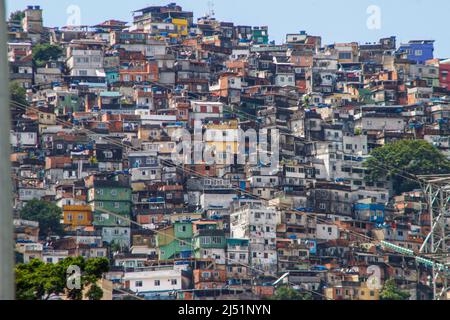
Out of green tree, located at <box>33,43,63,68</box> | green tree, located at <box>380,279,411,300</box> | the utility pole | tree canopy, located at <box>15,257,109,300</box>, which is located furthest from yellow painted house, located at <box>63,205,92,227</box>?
the utility pole

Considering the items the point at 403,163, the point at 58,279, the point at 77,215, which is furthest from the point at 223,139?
the point at 58,279

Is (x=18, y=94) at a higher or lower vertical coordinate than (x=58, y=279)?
lower

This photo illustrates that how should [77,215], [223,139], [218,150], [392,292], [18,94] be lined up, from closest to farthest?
1. [392,292]
2. [77,215]
3. [218,150]
4. [223,139]
5. [18,94]

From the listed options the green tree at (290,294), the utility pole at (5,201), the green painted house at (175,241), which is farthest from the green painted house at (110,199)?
the utility pole at (5,201)

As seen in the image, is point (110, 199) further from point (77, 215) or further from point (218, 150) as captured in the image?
point (218, 150)
